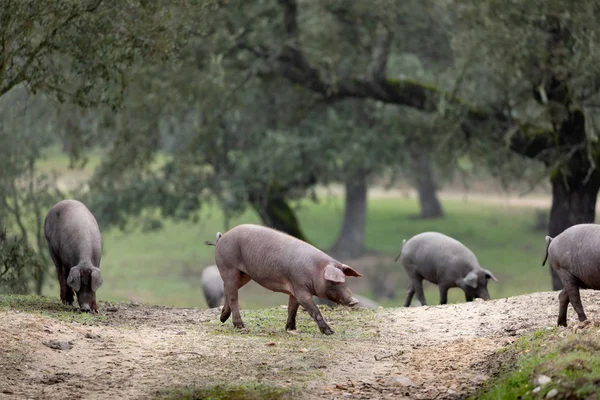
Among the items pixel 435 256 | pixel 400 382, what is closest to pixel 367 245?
pixel 435 256

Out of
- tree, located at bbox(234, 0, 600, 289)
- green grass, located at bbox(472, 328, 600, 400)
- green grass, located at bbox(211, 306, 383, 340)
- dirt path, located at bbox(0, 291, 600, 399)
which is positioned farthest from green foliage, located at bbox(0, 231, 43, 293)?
tree, located at bbox(234, 0, 600, 289)

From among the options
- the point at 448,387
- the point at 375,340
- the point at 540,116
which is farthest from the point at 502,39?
the point at 448,387

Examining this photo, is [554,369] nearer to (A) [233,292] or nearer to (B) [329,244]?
(A) [233,292]

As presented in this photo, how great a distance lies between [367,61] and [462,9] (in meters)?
4.78

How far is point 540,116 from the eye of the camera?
1841 cm

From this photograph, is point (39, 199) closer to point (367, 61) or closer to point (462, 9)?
point (367, 61)

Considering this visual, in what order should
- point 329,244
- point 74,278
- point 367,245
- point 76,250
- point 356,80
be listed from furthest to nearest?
point 367,245 → point 329,244 → point 356,80 → point 76,250 → point 74,278

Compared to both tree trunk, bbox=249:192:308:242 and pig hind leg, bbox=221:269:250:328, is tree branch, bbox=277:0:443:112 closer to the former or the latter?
tree trunk, bbox=249:192:308:242

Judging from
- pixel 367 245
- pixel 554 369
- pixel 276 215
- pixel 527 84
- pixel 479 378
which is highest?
pixel 527 84

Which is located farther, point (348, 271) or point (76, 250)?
point (76, 250)

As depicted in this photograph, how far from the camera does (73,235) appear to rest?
12.6 m

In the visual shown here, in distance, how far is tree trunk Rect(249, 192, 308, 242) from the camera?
84.8ft

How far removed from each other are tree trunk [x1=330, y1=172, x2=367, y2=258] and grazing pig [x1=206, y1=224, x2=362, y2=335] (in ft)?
78.9

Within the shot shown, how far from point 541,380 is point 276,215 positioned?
18126 mm
